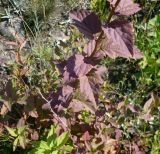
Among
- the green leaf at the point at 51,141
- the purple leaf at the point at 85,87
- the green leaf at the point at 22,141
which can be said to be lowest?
the green leaf at the point at 22,141

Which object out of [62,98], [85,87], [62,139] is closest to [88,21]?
[85,87]

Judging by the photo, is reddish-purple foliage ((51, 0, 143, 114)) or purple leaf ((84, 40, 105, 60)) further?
purple leaf ((84, 40, 105, 60))

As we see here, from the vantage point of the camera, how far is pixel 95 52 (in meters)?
1.82

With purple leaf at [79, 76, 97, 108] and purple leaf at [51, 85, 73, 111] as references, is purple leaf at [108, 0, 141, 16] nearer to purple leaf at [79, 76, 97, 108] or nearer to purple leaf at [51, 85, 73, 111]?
purple leaf at [79, 76, 97, 108]

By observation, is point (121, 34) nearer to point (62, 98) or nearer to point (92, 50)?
point (92, 50)

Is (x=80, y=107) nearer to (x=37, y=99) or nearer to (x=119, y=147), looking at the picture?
(x=37, y=99)

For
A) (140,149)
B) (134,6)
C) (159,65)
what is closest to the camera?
(134,6)

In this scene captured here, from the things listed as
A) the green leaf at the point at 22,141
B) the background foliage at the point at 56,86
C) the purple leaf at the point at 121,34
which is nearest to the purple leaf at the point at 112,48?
the purple leaf at the point at 121,34

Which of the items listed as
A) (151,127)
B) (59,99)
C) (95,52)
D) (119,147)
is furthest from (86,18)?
(151,127)

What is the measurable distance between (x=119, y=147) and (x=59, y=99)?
71 cm

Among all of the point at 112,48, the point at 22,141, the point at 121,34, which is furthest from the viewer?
the point at 22,141

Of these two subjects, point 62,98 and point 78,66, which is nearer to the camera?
point 78,66

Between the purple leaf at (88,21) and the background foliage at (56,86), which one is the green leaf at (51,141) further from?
the purple leaf at (88,21)

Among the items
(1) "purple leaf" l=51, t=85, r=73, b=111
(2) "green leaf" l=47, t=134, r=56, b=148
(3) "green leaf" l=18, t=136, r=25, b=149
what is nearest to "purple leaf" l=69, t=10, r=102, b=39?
(1) "purple leaf" l=51, t=85, r=73, b=111
